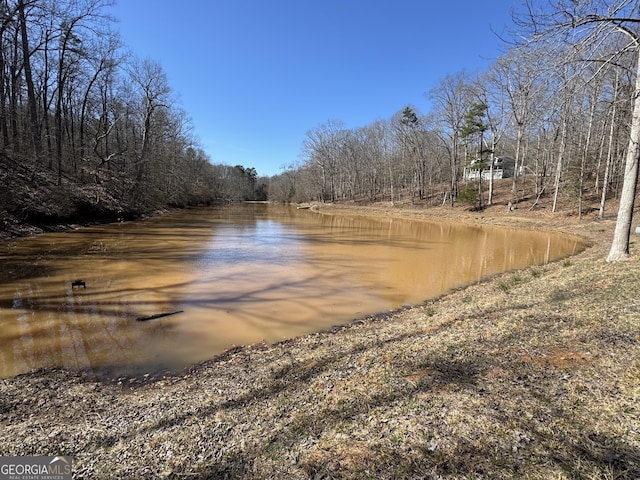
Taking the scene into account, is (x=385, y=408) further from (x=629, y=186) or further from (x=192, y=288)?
(x=629, y=186)

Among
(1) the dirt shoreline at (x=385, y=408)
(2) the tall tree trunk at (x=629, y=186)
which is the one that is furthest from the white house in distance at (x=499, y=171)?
(1) the dirt shoreline at (x=385, y=408)

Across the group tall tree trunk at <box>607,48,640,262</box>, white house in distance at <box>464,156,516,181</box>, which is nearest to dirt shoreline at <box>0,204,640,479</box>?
tall tree trunk at <box>607,48,640,262</box>

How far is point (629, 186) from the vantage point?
6.64 meters

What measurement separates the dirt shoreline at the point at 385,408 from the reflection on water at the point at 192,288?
3.05 feet

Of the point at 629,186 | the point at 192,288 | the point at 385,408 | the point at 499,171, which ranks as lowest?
the point at 192,288

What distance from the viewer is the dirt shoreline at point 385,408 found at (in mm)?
2129

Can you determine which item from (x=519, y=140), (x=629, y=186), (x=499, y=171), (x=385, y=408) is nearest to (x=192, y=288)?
(x=385, y=408)

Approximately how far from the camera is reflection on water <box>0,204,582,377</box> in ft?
17.6

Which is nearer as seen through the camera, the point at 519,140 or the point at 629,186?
the point at 629,186

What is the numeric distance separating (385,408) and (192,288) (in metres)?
7.04

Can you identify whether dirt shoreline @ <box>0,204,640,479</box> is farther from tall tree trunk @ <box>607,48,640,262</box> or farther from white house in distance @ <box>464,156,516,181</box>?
Answer: white house in distance @ <box>464,156,516,181</box>

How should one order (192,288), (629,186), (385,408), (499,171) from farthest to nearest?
(499,171)
(192,288)
(629,186)
(385,408)

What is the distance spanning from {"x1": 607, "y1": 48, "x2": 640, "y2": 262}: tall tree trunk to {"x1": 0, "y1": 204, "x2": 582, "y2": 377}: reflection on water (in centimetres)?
353

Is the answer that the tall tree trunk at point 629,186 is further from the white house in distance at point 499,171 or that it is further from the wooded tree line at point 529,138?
the white house in distance at point 499,171
